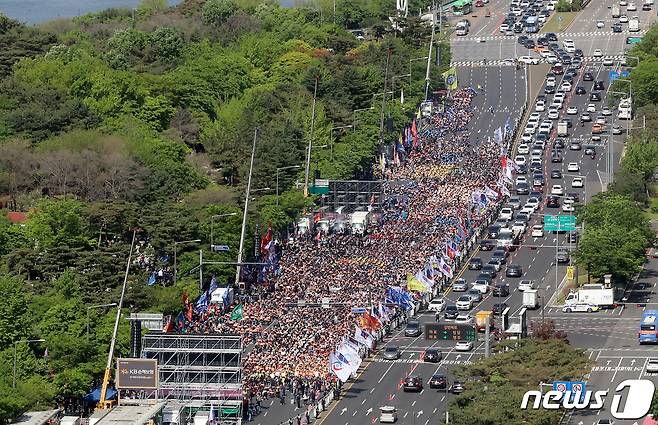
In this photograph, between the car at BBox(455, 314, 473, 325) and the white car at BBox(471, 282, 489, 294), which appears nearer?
the car at BBox(455, 314, 473, 325)

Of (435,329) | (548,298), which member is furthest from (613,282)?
(435,329)

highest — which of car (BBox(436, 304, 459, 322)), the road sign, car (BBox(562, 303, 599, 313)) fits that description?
the road sign

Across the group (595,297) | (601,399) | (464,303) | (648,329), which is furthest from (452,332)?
(595,297)

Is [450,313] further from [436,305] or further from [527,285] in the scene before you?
[527,285]

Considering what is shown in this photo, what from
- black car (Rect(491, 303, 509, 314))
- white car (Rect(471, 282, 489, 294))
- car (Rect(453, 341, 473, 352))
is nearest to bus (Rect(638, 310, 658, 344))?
black car (Rect(491, 303, 509, 314))

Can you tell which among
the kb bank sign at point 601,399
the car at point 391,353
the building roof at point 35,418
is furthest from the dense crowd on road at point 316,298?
the kb bank sign at point 601,399

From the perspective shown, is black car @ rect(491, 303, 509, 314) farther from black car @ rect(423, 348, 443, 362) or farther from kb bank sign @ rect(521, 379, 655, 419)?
kb bank sign @ rect(521, 379, 655, 419)

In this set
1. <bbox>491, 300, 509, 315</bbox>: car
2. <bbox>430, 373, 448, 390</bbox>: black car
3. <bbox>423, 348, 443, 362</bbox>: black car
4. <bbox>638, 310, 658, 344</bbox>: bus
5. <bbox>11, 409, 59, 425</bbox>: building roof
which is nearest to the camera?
<bbox>11, 409, 59, 425</bbox>: building roof

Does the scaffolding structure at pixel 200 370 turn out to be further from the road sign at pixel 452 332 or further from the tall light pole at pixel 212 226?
the tall light pole at pixel 212 226
